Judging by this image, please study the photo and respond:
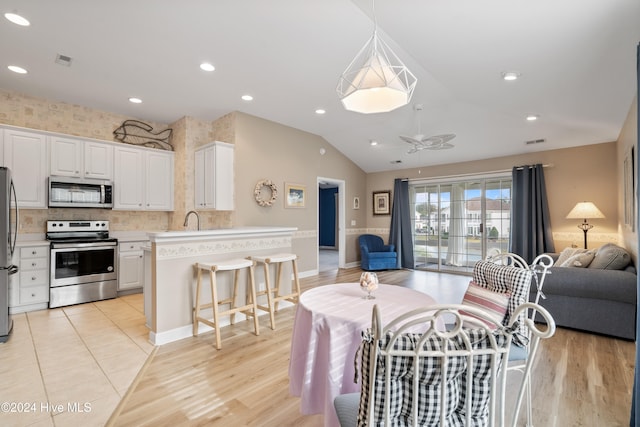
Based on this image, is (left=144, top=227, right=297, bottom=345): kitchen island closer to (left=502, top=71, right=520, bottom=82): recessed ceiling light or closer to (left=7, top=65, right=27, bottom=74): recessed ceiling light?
(left=7, top=65, right=27, bottom=74): recessed ceiling light

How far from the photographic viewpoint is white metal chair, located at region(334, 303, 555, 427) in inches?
34.5

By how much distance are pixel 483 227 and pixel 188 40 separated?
6.07m

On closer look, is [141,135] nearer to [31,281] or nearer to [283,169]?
[283,169]

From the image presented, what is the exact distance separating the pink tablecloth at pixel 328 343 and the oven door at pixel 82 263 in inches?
152

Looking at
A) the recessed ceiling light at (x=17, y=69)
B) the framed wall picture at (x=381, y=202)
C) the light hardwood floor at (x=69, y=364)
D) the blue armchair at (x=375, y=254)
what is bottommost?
the light hardwood floor at (x=69, y=364)

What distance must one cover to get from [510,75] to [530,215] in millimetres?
3555

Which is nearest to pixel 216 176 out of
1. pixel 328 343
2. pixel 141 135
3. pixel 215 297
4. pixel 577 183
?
pixel 141 135

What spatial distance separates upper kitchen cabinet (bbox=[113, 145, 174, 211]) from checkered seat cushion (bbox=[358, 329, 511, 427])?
509cm

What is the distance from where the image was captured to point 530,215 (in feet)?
18.2

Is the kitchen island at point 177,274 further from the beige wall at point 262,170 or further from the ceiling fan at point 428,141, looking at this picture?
the ceiling fan at point 428,141

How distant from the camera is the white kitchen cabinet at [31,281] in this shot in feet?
12.4

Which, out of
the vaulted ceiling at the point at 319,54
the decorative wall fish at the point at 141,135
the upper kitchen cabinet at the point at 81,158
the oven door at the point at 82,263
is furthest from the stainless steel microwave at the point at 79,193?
the vaulted ceiling at the point at 319,54

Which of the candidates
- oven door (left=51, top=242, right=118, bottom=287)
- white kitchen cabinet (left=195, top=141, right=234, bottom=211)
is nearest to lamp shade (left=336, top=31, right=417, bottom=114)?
white kitchen cabinet (left=195, top=141, right=234, bottom=211)

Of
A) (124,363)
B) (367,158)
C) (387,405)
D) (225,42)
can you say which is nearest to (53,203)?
(124,363)
